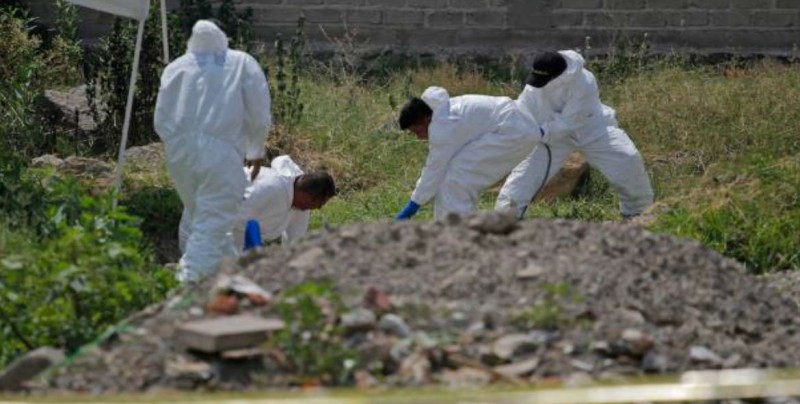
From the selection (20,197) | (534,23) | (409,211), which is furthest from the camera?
(534,23)

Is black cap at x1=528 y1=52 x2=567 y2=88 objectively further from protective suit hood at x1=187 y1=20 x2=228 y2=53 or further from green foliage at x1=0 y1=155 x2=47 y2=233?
green foliage at x1=0 y1=155 x2=47 y2=233

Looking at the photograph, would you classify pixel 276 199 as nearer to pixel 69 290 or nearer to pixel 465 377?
pixel 69 290

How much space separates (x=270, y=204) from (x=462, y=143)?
1602 millimetres

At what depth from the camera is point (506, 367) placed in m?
5.97

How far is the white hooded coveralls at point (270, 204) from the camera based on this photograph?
10.0m

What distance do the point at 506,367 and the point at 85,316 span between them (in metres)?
2.09

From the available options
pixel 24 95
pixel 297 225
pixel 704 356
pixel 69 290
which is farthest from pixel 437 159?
pixel 704 356

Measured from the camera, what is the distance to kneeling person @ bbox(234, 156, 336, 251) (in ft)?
32.8

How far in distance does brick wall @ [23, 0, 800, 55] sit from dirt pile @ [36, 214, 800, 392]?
9.81 m

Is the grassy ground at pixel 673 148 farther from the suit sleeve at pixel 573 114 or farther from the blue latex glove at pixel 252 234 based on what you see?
the blue latex glove at pixel 252 234

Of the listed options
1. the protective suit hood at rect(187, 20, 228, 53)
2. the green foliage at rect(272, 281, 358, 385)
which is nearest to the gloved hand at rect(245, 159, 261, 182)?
the protective suit hood at rect(187, 20, 228, 53)

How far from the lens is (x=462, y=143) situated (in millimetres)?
11164

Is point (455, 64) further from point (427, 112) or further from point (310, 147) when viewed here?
point (427, 112)

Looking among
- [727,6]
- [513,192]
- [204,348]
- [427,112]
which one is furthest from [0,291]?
[727,6]
